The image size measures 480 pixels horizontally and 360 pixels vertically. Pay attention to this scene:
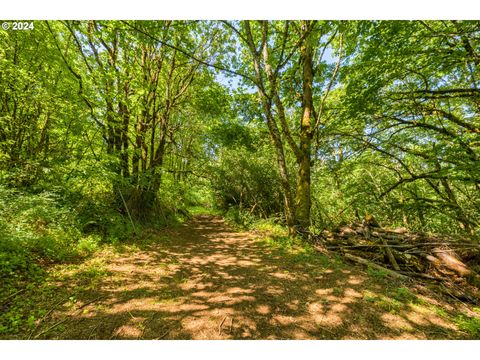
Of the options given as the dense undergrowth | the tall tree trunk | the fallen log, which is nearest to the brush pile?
the fallen log

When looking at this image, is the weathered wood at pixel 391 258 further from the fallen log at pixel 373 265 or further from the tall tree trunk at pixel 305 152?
the tall tree trunk at pixel 305 152

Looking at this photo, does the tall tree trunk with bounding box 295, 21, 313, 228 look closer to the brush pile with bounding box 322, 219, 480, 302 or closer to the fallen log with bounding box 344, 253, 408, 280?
the brush pile with bounding box 322, 219, 480, 302

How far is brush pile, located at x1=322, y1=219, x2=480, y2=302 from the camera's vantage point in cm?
414

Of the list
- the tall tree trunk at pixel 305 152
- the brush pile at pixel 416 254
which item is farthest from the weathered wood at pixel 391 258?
the tall tree trunk at pixel 305 152

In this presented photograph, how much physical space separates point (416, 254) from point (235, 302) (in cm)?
460

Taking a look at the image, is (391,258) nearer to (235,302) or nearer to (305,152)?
(235,302)

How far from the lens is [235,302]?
299cm

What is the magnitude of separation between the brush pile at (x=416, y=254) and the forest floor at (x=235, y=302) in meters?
0.62

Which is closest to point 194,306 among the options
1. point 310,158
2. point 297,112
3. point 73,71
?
point 310,158

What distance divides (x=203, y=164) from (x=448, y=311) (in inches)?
435

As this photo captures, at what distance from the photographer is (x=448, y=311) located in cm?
305

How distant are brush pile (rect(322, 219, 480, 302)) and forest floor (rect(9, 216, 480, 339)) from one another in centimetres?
62

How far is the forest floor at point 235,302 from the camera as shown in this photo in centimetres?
240

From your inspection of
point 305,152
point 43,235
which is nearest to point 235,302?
point 43,235
